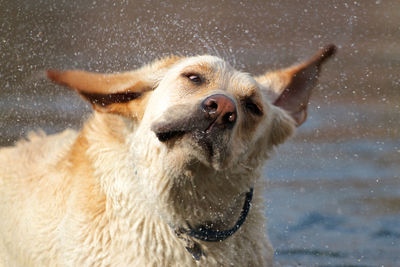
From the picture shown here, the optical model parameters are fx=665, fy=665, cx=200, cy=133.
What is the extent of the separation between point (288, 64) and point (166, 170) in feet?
22.5

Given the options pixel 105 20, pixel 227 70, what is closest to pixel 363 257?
pixel 227 70

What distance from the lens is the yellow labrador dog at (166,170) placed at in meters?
3.54

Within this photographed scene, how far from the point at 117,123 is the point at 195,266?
0.98 meters

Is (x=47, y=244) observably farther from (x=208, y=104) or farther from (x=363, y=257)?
(x=363, y=257)

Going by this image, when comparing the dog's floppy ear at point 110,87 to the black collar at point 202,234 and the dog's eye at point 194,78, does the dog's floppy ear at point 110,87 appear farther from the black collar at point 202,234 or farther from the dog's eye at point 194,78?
the black collar at point 202,234

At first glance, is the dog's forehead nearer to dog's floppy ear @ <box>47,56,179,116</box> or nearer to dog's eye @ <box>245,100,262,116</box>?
dog's eye @ <box>245,100,262,116</box>

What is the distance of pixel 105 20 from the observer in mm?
10078

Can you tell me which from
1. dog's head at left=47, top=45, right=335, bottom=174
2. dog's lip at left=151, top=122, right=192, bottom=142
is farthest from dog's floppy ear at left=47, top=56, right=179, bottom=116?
dog's lip at left=151, top=122, right=192, bottom=142

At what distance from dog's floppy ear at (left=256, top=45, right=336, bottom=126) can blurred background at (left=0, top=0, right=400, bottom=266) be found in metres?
2.24

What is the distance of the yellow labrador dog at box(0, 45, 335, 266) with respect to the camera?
3535 mm

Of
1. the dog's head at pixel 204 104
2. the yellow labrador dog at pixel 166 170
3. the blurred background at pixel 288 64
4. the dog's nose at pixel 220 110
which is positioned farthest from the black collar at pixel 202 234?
the blurred background at pixel 288 64

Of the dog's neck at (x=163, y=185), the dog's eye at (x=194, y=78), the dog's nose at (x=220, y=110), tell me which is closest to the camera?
the dog's nose at (x=220, y=110)

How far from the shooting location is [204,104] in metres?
3.40

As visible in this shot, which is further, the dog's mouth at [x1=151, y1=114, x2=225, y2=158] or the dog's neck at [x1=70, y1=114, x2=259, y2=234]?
the dog's neck at [x1=70, y1=114, x2=259, y2=234]
